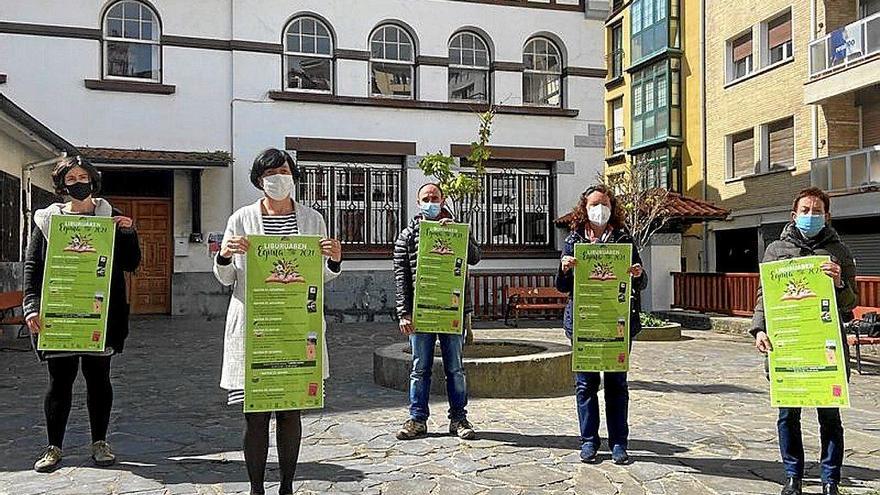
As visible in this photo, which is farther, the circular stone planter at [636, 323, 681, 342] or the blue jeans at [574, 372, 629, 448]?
the circular stone planter at [636, 323, 681, 342]

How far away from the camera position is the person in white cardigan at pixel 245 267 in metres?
4.39

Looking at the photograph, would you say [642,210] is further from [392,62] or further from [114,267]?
[114,267]

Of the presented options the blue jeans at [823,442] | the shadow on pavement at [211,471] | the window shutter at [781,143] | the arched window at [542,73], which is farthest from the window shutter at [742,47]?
the shadow on pavement at [211,471]

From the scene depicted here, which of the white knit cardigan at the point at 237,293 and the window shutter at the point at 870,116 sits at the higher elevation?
the window shutter at the point at 870,116

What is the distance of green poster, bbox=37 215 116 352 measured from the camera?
5242 millimetres

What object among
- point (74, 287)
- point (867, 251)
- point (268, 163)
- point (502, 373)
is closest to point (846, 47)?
point (867, 251)

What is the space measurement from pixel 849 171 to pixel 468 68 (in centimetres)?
1084

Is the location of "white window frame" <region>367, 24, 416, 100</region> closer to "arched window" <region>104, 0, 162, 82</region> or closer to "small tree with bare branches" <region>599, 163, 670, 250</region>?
"arched window" <region>104, 0, 162, 82</region>

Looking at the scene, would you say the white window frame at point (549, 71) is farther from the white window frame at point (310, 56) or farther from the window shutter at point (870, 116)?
the window shutter at point (870, 116)

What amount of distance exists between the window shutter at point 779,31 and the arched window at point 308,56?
587 inches

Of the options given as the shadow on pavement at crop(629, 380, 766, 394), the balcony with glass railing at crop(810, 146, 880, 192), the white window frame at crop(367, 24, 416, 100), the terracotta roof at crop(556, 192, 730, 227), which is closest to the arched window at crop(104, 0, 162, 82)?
the white window frame at crop(367, 24, 416, 100)

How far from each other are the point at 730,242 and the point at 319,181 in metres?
16.9

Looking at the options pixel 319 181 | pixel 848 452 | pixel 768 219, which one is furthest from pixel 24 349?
pixel 768 219

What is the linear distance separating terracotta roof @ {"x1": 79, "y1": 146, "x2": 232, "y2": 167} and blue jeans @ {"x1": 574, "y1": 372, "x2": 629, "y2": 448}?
1208 centimetres
